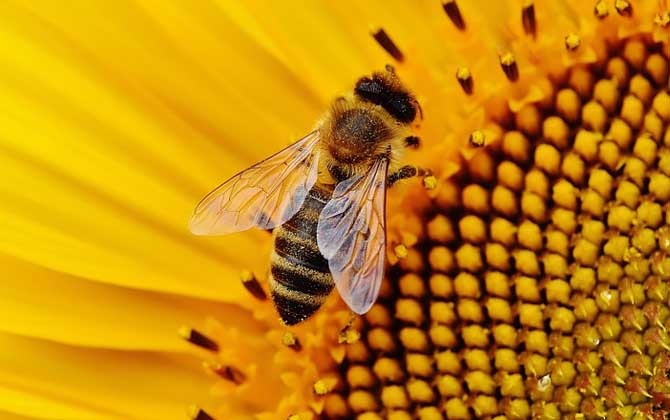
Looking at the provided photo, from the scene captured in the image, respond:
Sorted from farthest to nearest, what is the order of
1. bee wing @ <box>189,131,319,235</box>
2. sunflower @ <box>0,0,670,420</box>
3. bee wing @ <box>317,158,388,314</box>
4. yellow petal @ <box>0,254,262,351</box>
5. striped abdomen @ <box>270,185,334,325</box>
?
1. yellow petal @ <box>0,254,262,351</box>
2. sunflower @ <box>0,0,670,420</box>
3. bee wing @ <box>189,131,319,235</box>
4. striped abdomen @ <box>270,185,334,325</box>
5. bee wing @ <box>317,158,388,314</box>

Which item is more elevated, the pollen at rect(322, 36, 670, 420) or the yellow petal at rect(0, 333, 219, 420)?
the yellow petal at rect(0, 333, 219, 420)

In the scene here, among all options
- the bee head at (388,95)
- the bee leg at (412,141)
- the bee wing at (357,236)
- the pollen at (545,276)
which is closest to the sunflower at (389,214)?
the pollen at (545,276)

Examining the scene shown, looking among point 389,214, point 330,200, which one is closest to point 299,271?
point 330,200

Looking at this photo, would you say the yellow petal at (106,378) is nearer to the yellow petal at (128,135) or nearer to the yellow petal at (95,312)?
the yellow petal at (95,312)

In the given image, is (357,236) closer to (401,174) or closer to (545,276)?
(401,174)

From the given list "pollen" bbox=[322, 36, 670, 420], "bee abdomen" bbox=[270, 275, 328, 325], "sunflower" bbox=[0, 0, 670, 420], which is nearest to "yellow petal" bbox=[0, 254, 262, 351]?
"sunflower" bbox=[0, 0, 670, 420]

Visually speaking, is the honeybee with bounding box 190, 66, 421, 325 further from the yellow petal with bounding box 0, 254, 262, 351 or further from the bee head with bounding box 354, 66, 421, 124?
the yellow petal with bounding box 0, 254, 262, 351
